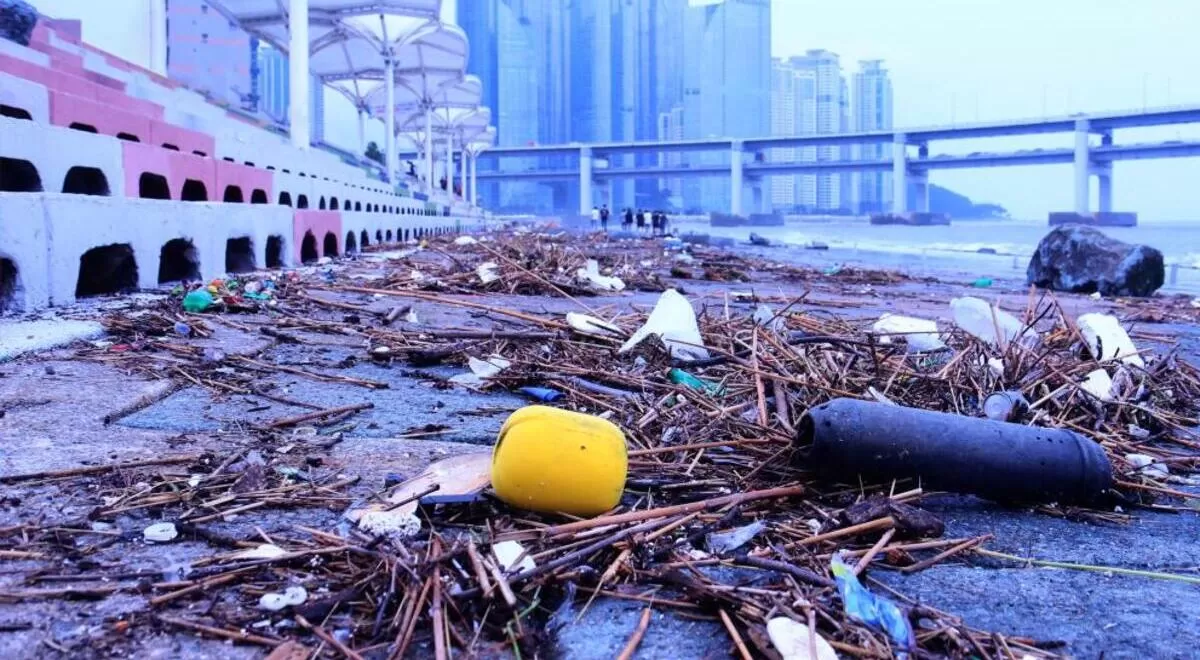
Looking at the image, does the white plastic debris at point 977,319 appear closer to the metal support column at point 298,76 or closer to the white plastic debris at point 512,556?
the white plastic debris at point 512,556

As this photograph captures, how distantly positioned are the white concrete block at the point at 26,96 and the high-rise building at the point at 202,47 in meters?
50.4

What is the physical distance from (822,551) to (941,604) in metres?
0.21

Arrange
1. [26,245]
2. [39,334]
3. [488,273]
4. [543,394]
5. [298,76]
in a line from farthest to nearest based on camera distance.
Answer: [298,76]
[488,273]
[26,245]
[39,334]
[543,394]

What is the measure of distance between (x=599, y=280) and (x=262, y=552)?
541 centimetres

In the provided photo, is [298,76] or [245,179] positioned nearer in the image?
[245,179]

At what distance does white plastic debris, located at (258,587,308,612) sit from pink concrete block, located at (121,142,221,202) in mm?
4881

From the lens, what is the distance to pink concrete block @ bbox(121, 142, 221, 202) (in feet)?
18.2

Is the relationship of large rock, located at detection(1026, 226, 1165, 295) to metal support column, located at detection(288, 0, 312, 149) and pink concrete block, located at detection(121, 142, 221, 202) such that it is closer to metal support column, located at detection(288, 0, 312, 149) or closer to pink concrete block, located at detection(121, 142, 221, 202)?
pink concrete block, located at detection(121, 142, 221, 202)

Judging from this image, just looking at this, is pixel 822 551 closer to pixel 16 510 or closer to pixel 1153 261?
pixel 16 510

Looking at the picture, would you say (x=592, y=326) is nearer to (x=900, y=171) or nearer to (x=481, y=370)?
(x=481, y=370)

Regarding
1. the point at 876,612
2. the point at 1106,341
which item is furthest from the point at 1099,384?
the point at 876,612

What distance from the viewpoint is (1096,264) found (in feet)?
32.1

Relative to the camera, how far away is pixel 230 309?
4375 mm

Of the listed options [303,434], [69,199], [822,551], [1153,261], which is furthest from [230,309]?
[1153,261]
